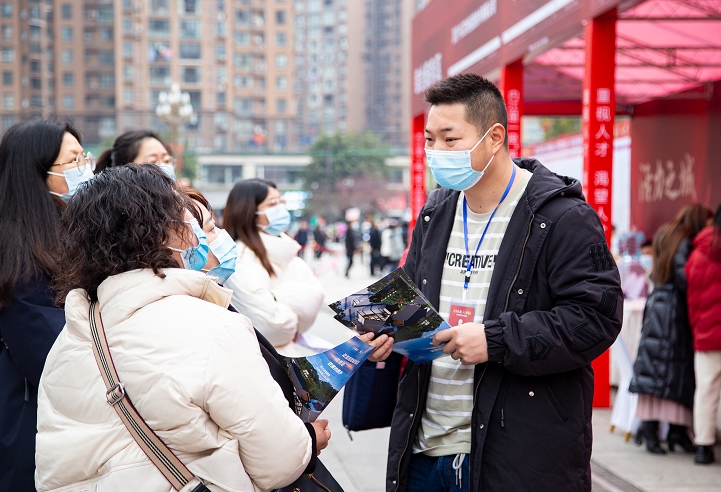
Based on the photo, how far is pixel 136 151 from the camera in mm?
4164

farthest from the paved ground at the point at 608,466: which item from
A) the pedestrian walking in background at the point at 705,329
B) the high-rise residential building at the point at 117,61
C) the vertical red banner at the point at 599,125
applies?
the high-rise residential building at the point at 117,61

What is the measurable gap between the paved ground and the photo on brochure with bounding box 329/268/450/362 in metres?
2.88

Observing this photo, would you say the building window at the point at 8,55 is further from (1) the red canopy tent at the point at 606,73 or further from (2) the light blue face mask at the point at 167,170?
(2) the light blue face mask at the point at 167,170

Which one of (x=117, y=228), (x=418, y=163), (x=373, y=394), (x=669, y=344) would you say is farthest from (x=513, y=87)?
(x=117, y=228)

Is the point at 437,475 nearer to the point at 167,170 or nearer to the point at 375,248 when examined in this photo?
the point at 167,170

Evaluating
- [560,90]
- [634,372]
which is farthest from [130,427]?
[560,90]

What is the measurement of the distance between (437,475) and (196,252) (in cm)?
109

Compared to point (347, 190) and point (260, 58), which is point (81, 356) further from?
point (260, 58)

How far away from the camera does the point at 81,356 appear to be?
1.92m

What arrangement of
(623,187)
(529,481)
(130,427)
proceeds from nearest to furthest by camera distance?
(130,427), (529,481), (623,187)

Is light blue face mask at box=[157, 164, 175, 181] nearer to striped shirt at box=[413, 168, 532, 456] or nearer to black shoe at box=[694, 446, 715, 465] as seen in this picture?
striped shirt at box=[413, 168, 532, 456]

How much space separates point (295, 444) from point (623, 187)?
1349 centimetres

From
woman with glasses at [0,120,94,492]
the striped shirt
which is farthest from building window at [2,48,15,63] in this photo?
the striped shirt

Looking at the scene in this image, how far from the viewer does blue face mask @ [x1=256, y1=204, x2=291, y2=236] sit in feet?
15.3
